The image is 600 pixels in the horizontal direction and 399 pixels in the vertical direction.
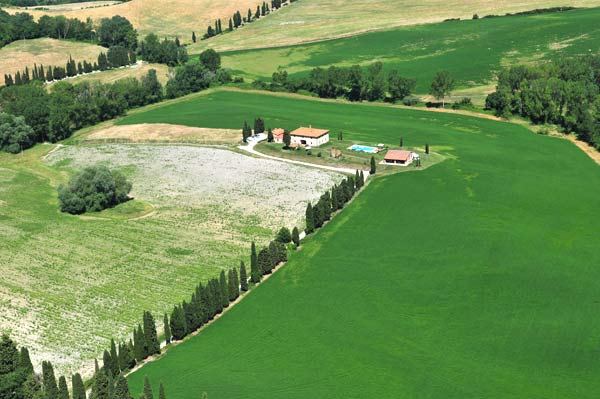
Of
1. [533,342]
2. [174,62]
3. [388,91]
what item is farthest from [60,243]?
[174,62]

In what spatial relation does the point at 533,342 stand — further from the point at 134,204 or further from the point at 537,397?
the point at 134,204

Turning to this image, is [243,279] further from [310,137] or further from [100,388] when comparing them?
[310,137]

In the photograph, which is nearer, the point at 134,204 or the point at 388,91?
the point at 134,204

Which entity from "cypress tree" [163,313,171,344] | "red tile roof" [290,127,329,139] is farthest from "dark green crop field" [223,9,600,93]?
"cypress tree" [163,313,171,344]

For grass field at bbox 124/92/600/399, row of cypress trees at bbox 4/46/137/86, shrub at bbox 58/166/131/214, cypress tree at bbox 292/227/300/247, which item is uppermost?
row of cypress trees at bbox 4/46/137/86

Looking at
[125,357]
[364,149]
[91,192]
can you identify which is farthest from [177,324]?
[364,149]

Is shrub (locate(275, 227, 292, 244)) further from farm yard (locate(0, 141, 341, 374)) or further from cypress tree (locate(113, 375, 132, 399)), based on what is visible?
cypress tree (locate(113, 375, 132, 399))
